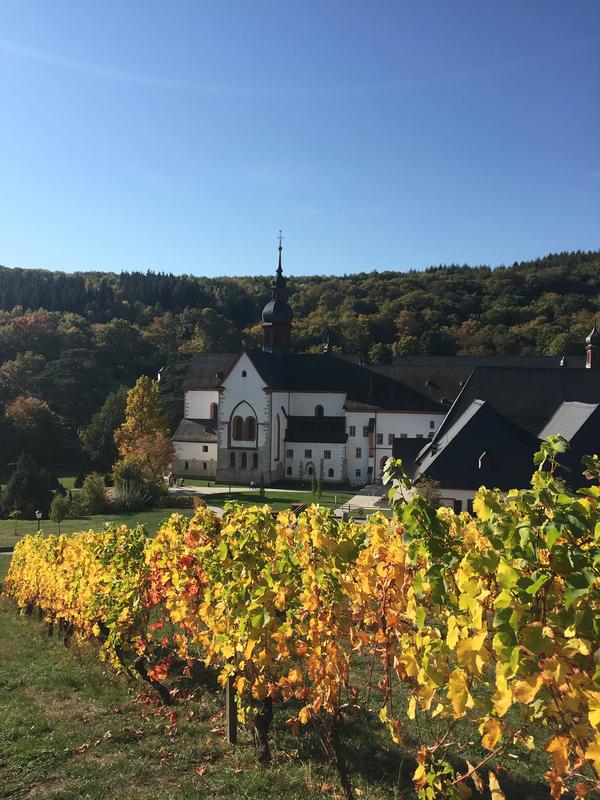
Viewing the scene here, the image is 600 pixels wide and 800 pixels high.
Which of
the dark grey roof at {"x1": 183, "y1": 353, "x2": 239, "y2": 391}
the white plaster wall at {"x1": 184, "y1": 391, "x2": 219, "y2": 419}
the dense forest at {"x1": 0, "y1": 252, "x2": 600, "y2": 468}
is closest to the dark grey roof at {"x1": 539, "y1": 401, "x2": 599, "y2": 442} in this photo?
the dark grey roof at {"x1": 183, "y1": 353, "x2": 239, "y2": 391}

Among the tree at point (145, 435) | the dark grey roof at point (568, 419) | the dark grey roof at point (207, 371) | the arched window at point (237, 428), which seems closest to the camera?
the dark grey roof at point (568, 419)

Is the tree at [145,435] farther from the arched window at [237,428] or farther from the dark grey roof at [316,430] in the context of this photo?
the dark grey roof at [316,430]

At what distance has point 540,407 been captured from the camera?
36875mm

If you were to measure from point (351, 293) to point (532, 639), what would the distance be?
122887mm

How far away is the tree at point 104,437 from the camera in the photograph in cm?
5981

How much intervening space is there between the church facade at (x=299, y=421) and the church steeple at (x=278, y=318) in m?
0.09

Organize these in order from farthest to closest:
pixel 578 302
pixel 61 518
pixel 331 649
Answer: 1. pixel 578 302
2. pixel 61 518
3. pixel 331 649

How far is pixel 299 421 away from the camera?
5450cm

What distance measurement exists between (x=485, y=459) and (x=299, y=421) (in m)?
26.5

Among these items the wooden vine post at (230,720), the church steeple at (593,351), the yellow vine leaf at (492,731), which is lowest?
the wooden vine post at (230,720)

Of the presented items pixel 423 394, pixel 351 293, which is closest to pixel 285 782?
pixel 423 394

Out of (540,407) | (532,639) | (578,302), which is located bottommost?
(532,639)

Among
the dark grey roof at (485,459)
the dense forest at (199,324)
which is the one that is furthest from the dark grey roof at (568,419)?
the dense forest at (199,324)

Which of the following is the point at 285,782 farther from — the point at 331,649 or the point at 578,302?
the point at 578,302
